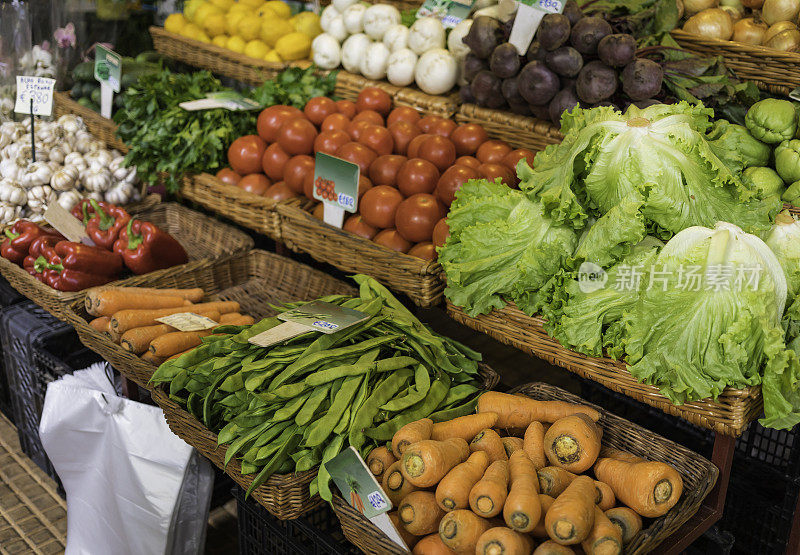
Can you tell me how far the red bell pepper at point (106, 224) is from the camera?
2.77m

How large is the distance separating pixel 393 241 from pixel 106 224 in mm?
1223

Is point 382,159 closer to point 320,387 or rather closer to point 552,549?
point 320,387

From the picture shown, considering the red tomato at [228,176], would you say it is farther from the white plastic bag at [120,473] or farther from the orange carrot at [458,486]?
the orange carrot at [458,486]

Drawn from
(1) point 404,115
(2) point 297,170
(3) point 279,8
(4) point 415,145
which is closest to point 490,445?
(4) point 415,145

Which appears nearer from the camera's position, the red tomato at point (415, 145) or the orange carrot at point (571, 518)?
the orange carrot at point (571, 518)

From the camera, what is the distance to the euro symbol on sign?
1.65 meters

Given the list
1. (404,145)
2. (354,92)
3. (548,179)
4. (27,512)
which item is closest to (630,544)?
(548,179)

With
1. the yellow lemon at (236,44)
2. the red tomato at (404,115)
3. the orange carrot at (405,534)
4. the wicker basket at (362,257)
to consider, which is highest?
the yellow lemon at (236,44)

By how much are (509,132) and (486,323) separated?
1.04 metres

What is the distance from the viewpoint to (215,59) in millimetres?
3633

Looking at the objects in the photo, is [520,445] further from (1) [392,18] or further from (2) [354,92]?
(1) [392,18]

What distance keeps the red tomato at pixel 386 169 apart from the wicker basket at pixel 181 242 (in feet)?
2.06

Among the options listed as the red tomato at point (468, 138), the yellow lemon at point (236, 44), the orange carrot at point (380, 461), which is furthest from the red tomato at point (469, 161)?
the yellow lemon at point (236, 44)

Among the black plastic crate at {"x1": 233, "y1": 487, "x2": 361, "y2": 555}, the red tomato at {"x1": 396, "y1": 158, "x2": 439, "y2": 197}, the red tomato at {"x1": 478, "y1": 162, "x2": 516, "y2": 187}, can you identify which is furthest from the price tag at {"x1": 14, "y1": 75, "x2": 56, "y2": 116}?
the black plastic crate at {"x1": 233, "y1": 487, "x2": 361, "y2": 555}
